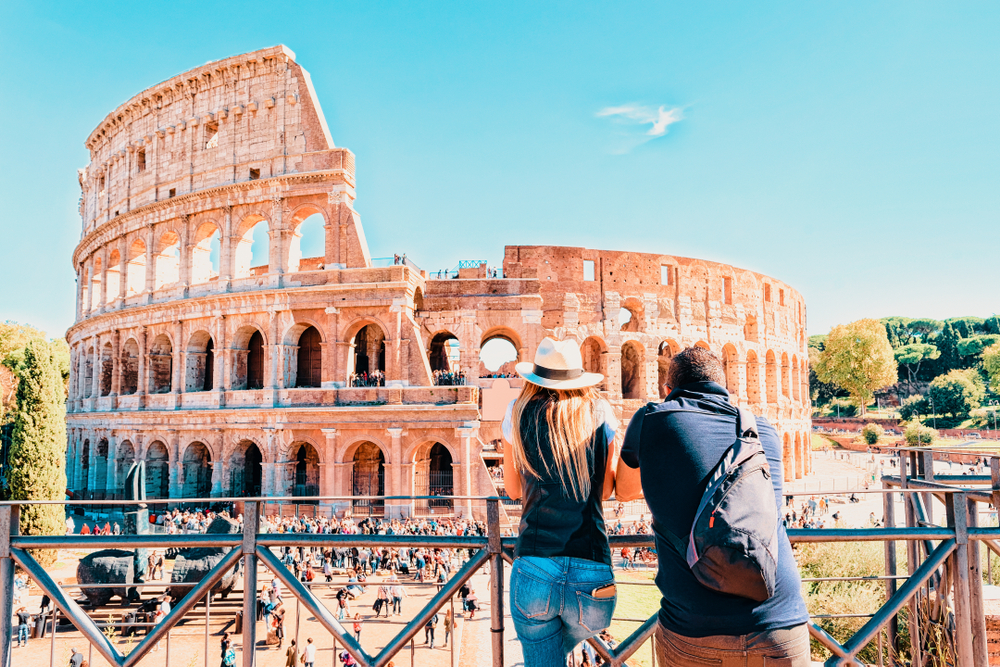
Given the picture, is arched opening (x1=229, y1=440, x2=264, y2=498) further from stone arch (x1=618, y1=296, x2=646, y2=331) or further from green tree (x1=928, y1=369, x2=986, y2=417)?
green tree (x1=928, y1=369, x2=986, y2=417)

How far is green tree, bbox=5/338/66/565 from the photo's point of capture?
1836 cm

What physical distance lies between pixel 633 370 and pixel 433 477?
34.5ft

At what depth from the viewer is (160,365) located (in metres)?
24.3

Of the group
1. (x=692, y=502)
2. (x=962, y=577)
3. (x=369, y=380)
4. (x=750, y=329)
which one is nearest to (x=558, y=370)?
(x=692, y=502)

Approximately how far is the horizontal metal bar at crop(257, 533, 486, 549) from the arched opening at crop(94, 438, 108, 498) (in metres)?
26.0

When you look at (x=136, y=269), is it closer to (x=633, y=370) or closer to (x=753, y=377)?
(x=633, y=370)

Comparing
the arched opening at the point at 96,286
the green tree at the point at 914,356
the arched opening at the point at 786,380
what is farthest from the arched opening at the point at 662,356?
the green tree at the point at 914,356

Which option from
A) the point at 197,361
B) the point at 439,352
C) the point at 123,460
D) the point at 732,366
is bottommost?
the point at 123,460

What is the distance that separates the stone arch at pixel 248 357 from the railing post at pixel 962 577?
2094cm

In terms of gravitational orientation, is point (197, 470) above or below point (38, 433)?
below

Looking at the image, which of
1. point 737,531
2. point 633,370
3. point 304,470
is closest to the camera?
point 737,531

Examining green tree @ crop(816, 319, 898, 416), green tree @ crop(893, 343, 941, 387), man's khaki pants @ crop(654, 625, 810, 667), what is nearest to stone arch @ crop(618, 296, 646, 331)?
man's khaki pants @ crop(654, 625, 810, 667)

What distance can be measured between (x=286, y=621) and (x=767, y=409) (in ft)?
81.2

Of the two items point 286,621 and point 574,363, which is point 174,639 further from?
point 574,363
